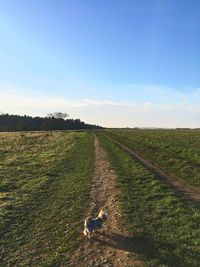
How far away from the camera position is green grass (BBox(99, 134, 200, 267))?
11.3m

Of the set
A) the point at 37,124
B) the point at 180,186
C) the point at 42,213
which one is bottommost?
the point at 42,213

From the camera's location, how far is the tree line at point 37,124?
501 feet

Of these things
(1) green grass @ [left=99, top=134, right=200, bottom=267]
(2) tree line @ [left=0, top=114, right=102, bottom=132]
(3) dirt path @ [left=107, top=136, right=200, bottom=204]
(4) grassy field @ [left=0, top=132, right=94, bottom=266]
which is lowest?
(4) grassy field @ [left=0, top=132, right=94, bottom=266]

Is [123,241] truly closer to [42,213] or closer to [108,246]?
[108,246]

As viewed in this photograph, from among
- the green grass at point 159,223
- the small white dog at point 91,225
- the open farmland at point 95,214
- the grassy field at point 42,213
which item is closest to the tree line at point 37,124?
the grassy field at point 42,213

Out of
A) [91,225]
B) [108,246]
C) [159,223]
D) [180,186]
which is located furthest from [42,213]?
[180,186]

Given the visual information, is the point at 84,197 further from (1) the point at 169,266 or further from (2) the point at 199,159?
(2) the point at 199,159

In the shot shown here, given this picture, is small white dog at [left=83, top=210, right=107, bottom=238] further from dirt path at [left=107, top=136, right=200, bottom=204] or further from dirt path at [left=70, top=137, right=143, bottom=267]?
dirt path at [left=107, top=136, right=200, bottom=204]

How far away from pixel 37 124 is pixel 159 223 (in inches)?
6198

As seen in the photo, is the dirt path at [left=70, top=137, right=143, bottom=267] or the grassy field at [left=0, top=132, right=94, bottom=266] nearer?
the dirt path at [left=70, top=137, right=143, bottom=267]

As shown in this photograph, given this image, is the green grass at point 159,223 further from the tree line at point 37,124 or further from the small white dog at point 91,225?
the tree line at point 37,124

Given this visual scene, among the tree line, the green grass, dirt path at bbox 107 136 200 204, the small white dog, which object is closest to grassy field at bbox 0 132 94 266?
the small white dog

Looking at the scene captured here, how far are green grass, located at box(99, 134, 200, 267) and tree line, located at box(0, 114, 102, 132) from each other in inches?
5216

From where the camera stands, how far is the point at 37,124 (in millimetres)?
168875
